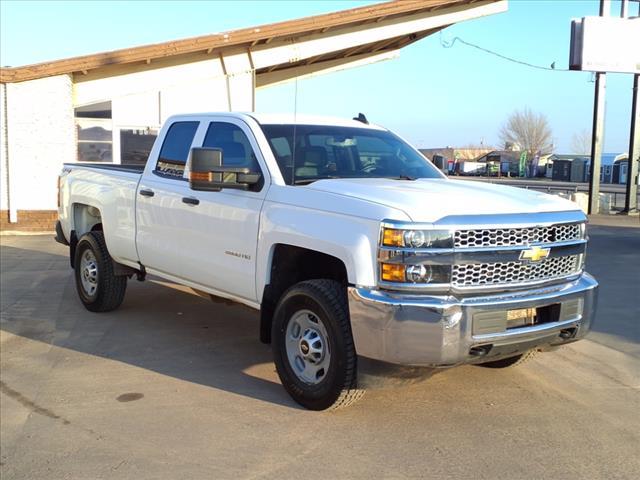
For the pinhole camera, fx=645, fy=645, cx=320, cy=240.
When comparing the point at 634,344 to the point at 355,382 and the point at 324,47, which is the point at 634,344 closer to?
the point at 355,382

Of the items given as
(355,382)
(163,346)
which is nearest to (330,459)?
(355,382)

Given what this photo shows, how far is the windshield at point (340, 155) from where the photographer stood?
16.9 ft

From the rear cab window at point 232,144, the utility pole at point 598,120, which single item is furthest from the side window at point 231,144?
the utility pole at point 598,120

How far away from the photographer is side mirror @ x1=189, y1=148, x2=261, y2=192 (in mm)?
4770

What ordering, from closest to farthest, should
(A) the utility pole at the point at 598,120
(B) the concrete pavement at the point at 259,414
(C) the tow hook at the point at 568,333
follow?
(B) the concrete pavement at the point at 259,414 < (C) the tow hook at the point at 568,333 < (A) the utility pole at the point at 598,120

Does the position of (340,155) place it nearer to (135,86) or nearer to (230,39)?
(230,39)

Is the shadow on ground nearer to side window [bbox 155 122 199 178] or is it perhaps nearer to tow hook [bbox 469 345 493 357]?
tow hook [bbox 469 345 493 357]

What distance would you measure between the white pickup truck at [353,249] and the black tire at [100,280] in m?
1.05

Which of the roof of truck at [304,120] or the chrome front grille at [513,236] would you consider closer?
the chrome front grille at [513,236]

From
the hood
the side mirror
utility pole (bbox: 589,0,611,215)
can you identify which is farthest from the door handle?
utility pole (bbox: 589,0,611,215)

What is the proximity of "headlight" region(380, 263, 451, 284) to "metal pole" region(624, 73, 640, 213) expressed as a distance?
20.0 meters

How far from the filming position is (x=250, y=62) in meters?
16.8

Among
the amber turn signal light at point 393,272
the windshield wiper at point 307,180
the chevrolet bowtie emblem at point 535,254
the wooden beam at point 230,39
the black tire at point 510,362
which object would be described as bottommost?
the black tire at point 510,362

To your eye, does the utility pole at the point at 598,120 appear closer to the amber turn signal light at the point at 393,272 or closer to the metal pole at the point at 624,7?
the metal pole at the point at 624,7
